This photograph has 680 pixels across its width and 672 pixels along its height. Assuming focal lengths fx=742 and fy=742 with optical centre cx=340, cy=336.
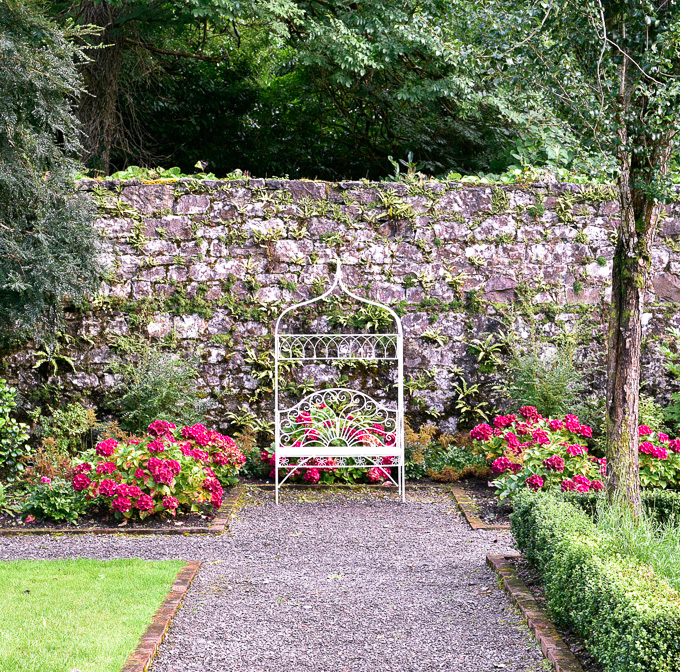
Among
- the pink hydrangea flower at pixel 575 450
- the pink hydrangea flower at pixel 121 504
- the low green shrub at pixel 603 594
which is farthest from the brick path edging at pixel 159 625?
the pink hydrangea flower at pixel 575 450

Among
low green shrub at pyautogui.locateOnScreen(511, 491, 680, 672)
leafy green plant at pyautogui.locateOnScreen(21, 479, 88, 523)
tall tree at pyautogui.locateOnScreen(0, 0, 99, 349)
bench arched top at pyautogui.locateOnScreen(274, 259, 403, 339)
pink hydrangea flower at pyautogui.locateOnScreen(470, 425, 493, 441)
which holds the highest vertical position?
tall tree at pyautogui.locateOnScreen(0, 0, 99, 349)

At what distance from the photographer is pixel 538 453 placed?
5.33 meters

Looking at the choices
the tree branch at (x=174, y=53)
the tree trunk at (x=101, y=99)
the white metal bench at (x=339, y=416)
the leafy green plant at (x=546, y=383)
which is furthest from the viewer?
the tree branch at (x=174, y=53)

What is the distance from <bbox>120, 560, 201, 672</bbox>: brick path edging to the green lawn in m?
0.03

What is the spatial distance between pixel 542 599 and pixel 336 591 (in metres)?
1.02

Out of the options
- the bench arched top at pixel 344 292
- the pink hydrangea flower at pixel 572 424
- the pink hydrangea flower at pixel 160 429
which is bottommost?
the pink hydrangea flower at pixel 572 424

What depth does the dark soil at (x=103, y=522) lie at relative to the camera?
4906 millimetres

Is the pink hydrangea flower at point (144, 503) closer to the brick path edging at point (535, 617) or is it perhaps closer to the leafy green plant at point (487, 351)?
the brick path edging at point (535, 617)

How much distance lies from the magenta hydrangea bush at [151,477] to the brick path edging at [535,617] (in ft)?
6.78

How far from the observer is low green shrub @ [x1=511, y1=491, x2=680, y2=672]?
2.30 metres

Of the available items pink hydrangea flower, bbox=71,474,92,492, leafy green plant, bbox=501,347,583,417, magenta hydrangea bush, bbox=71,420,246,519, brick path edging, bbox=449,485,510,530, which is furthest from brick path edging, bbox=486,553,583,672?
pink hydrangea flower, bbox=71,474,92,492

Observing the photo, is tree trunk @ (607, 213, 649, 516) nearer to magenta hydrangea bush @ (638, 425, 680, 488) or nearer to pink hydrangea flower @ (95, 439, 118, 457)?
magenta hydrangea bush @ (638, 425, 680, 488)

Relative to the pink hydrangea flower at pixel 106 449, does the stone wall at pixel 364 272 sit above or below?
above

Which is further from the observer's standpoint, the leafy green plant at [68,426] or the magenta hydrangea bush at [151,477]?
the leafy green plant at [68,426]
